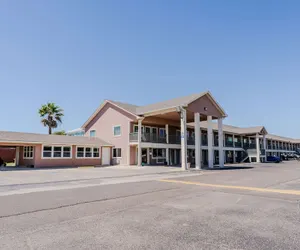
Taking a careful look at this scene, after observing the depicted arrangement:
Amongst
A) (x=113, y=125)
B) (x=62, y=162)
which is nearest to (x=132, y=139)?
(x=113, y=125)

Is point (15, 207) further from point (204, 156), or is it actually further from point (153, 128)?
point (204, 156)

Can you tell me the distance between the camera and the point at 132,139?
28.3 m

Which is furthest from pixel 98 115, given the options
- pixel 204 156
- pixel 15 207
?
pixel 15 207

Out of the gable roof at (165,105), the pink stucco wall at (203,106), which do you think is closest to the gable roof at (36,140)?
the gable roof at (165,105)

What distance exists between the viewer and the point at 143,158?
30.0 metres

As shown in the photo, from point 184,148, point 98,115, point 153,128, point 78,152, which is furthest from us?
point 98,115

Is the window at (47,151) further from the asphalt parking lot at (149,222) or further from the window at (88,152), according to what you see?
the asphalt parking lot at (149,222)

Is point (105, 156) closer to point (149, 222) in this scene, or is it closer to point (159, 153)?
point (159, 153)

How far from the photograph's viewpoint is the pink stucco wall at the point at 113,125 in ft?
95.8

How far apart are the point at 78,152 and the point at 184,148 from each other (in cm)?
1299

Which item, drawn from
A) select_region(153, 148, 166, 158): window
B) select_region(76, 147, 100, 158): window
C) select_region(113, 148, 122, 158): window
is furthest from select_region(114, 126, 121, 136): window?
select_region(153, 148, 166, 158): window

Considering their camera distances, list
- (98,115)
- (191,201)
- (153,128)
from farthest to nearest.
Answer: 1. (98,115)
2. (153,128)
3. (191,201)

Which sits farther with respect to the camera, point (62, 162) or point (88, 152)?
point (88, 152)

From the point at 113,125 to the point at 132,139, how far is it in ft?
14.9
